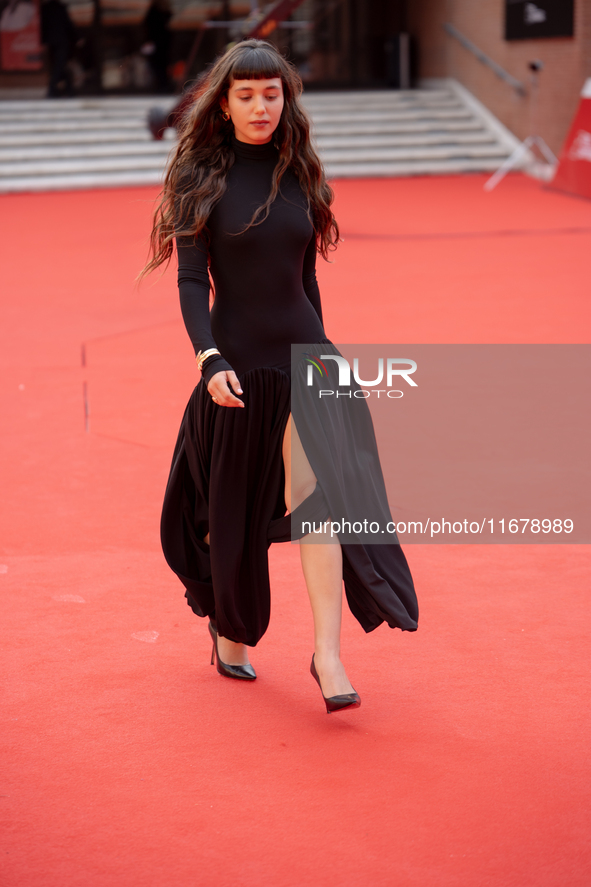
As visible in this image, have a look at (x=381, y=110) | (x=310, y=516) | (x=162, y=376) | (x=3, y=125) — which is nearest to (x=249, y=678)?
(x=310, y=516)

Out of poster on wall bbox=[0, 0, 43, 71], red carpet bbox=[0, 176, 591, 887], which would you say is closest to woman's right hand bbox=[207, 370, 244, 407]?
red carpet bbox=[0, 176, 591, 887]

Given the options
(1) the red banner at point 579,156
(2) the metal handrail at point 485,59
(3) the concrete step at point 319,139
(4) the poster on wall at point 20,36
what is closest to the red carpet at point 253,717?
(1) the red banner at point 579,156

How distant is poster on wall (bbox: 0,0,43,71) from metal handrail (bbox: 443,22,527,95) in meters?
8.80

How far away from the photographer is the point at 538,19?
16.5 metres

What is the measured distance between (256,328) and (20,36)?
2181cm

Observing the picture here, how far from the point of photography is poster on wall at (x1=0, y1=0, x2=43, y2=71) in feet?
70.6

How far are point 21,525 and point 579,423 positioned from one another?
2607 millimetres

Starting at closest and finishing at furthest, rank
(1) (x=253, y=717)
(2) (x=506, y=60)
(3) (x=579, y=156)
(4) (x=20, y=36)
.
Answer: (1) (x=253, y=717) → (3) (x=579, y=156) → (2) (x=506, y=60) → (4) (x=20, y=36)

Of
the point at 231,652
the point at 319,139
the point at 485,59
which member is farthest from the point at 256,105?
the point at 485,59

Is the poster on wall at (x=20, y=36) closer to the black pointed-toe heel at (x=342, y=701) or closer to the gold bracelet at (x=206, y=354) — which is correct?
the gold bracelet at (x=206, y=354)

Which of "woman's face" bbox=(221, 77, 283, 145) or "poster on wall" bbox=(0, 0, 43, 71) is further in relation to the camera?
"poster on wall" bbox=(0, 0, 43, 71)

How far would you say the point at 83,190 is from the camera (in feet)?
51.8

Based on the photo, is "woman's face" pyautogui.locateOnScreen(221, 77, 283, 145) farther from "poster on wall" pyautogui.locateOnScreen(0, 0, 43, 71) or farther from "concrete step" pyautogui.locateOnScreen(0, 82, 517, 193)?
"poster on wall" pyautogui.locateOnScreen(0, 0, 43, 71)

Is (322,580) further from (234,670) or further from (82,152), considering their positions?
(82,152)
